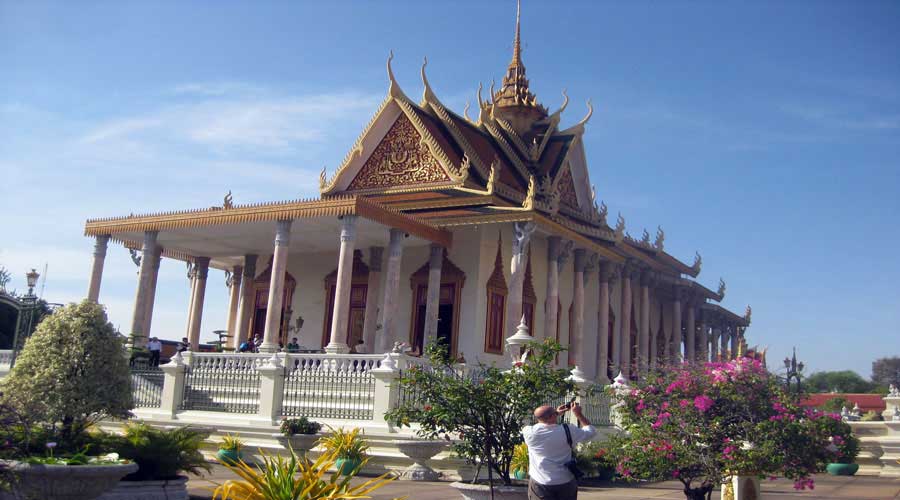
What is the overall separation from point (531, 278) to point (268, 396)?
1002cm

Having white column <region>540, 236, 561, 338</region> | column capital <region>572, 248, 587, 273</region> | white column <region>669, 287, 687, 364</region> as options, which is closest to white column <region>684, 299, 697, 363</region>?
white column <region>669, 287, 687, 364</region>

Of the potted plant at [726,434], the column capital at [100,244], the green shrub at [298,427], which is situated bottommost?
the green shrub at [298,427]

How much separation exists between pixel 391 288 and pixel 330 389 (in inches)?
197

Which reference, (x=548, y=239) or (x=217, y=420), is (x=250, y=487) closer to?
(x=217, y=420)

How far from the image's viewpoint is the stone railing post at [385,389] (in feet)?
48.7

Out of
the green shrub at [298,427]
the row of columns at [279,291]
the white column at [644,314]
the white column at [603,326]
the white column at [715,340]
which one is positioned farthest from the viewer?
the white column at [715,340]

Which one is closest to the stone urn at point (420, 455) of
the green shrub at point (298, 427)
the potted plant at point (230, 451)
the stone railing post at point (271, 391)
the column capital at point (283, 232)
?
the green shrub at point (298, 427)

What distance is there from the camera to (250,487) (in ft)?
21.9

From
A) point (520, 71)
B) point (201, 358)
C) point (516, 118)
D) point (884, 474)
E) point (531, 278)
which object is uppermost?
point (520, 71)

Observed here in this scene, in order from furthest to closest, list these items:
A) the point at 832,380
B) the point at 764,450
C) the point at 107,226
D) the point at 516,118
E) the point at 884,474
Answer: the point at 832,380 < the point at 516,118 < the point at 107,226 < the point at 884,474 < the point at 764,450

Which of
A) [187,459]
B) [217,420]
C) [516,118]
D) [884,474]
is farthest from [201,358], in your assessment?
[516,118]

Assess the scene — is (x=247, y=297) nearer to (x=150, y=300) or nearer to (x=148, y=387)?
(x=150, y=300)

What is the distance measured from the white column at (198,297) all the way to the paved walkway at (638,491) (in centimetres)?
1220

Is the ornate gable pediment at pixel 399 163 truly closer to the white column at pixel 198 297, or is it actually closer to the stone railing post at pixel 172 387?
the white column at pixel 198 297
